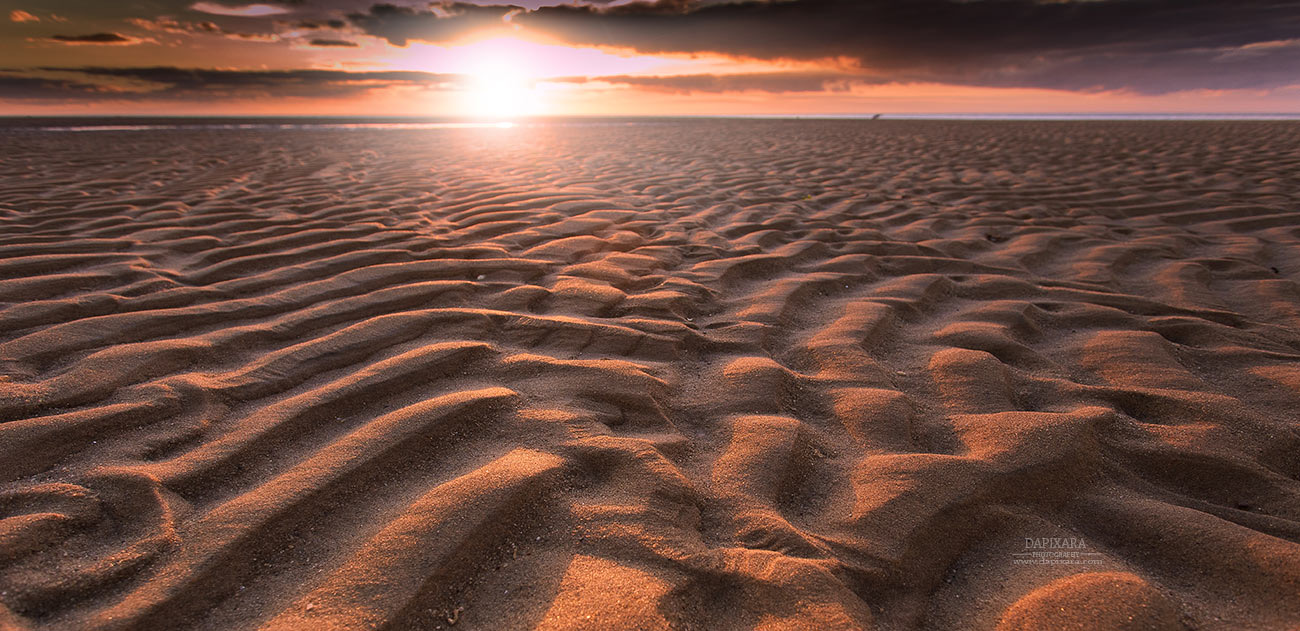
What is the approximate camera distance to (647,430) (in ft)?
4.45

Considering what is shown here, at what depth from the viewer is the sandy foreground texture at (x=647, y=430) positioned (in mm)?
924

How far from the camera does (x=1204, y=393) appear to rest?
4.79ft

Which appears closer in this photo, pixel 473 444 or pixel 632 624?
pixel 632 624

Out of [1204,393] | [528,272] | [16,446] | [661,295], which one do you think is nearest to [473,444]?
[16,446]

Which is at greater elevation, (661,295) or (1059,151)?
(1059,151)

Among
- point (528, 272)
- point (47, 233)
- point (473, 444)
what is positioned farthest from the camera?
point (47, 233)

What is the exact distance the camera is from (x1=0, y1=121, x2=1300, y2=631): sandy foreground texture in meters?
0.92

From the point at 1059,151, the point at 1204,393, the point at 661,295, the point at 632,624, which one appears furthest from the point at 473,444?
the point at 1059,151

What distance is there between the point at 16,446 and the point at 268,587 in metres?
0.76

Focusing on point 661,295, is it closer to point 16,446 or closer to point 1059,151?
point 16,446

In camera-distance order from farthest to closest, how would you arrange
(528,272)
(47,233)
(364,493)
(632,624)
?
(47,233) < (528,272) < (364,493) < (632,624)

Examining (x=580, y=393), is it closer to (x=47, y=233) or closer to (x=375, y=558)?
(x=375, y=558)

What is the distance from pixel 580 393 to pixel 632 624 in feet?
2.27

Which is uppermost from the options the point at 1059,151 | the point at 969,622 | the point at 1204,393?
the point at 1059,151
